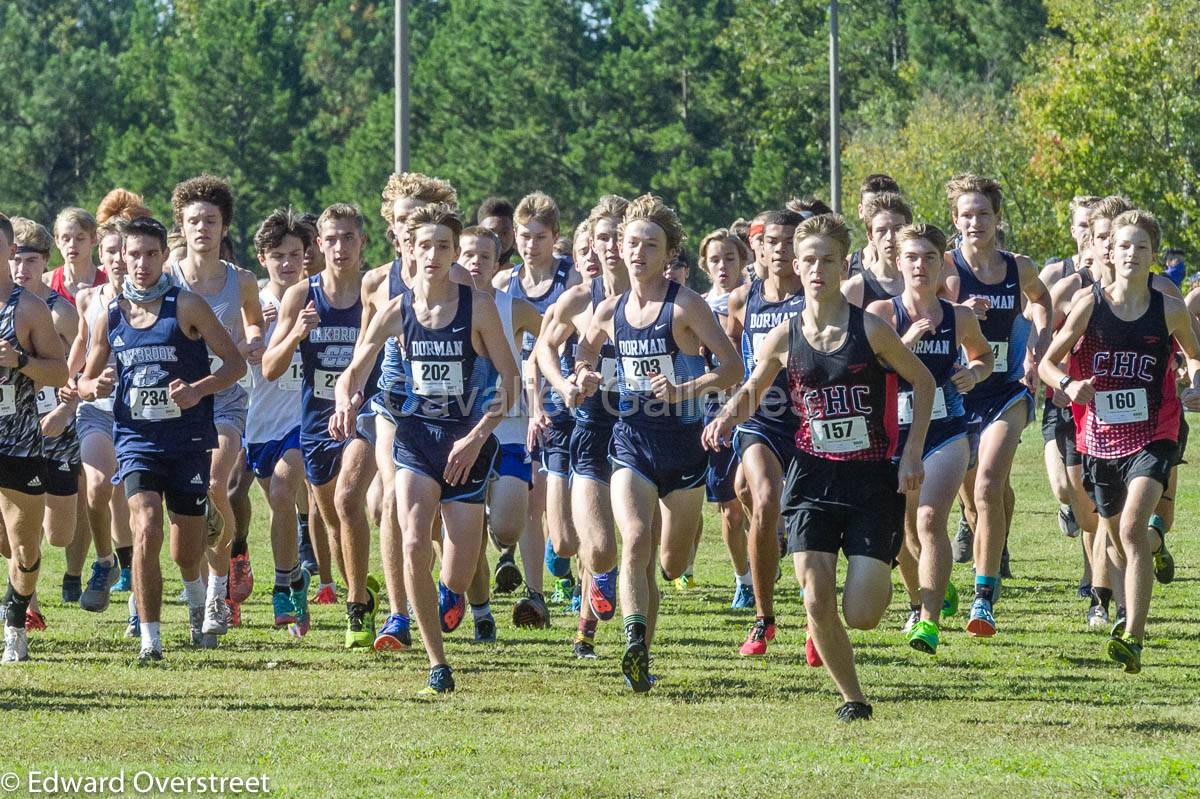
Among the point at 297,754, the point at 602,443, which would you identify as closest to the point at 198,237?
the point at 602,443

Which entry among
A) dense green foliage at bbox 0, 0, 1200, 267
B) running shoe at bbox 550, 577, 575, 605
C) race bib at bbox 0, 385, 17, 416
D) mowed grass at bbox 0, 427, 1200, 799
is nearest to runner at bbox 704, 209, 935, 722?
mowed grass at bbox 0, 427, 1200, 799

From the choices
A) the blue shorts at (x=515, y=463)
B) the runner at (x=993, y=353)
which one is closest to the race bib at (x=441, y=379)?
the blue shorts at (x=515, y=463)

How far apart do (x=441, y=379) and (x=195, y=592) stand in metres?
2.04

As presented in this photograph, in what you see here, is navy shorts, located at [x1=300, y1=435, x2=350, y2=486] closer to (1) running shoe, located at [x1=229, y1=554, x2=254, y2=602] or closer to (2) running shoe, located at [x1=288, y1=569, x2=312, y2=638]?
(2) running shoe, located at [x1=288, y1=569, x2=312, y2=638]

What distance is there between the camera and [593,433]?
30.0ft

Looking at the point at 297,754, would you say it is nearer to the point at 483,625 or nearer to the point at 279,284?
the point at 483,625

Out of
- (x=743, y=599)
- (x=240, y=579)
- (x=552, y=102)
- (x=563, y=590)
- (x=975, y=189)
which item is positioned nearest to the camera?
(x=975, y=189)

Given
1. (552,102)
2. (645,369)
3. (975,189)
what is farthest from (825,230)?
(552,102)

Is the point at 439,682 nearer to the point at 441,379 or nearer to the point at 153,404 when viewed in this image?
the point at 441,379

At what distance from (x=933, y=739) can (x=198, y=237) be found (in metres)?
4.77

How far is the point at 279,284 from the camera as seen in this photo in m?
11.1

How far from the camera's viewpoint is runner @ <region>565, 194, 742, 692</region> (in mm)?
8641

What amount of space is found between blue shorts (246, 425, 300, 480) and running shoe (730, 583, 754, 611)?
2.78 meters

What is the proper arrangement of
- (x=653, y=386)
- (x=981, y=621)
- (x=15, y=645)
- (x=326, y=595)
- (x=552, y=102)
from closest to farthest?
(x=653, y=386), (x=15, y=645), (x=981, y=621), (x=326, y=595), (x=552, y=102)
